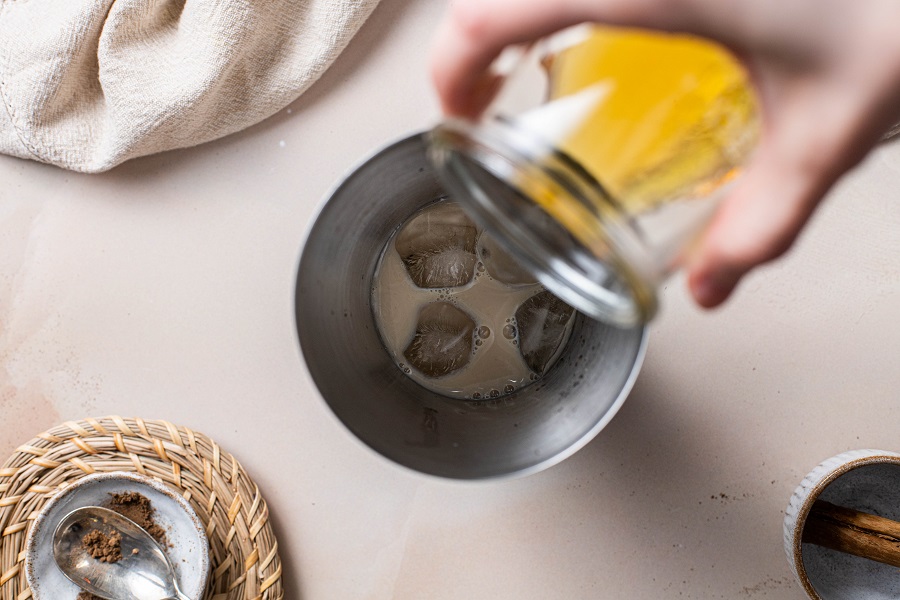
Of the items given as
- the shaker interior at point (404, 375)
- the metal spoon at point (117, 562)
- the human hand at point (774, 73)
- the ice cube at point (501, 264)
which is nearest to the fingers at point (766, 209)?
the human hand at point (774, 73)

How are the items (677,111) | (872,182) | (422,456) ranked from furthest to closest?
(872,182), (422,456), (677,111)

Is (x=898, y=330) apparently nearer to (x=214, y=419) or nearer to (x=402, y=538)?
(x=402, y=538)

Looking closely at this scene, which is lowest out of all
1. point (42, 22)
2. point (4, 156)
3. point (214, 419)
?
point (214, 419)

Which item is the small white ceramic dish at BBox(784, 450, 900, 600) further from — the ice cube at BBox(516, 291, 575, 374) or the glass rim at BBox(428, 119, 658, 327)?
the glass rim at BBox(428, 119, 658, 327)

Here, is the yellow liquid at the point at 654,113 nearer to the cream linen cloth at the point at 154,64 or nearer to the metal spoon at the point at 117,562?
the cream linen cloth at the point at 154,64

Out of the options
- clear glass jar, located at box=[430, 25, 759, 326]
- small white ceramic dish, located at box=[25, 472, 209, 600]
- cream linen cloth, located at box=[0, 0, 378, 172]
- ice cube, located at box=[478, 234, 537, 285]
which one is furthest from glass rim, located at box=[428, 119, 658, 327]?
small white ceramic dish, located at box=[25, 472, 209, 600]

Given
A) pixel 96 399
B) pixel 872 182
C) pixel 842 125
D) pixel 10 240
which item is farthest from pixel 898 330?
pixel 10 240

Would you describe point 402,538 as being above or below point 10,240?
below
